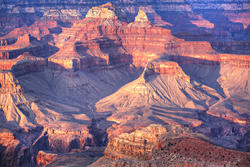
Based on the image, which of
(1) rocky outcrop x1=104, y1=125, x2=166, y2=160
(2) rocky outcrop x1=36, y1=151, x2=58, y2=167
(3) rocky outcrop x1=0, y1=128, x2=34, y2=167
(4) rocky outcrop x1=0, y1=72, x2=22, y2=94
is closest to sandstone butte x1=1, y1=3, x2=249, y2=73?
(4) rocky outcrop x1=0, y1=72, x2=22, y2=94

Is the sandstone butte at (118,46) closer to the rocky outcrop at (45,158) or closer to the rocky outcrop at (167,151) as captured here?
the rocky outcrop at (45,158)

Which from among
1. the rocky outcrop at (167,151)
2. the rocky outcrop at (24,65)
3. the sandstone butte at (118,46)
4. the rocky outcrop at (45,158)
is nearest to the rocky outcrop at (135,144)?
the rocky outcrop at (167,151)

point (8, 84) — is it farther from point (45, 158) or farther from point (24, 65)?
point (45, 158)

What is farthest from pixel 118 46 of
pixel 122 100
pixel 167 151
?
pixel 167 151

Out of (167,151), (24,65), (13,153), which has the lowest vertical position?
(13,153)

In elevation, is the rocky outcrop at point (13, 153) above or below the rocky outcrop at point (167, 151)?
below

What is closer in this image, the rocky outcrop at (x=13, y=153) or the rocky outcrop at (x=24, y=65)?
the rocky outcrop at (x=13, y=153)

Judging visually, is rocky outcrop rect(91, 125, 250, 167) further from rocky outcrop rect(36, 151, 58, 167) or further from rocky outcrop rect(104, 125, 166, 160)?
rocky outcrop rect(36, 151, 58, 167)

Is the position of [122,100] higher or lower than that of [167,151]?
lower

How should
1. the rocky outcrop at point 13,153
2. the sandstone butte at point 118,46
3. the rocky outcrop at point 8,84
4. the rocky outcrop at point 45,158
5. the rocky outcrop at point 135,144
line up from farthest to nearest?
the sandstone butte at point 118,46, the rocky outcrop at point 8,84, the rocky outcrop at point 13,153, the rocky outcrop at point 45,158, the rocky outcrop at point 135,144

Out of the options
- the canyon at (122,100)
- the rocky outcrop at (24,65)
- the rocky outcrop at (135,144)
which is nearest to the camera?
the rocky outcrop at (135,144)
